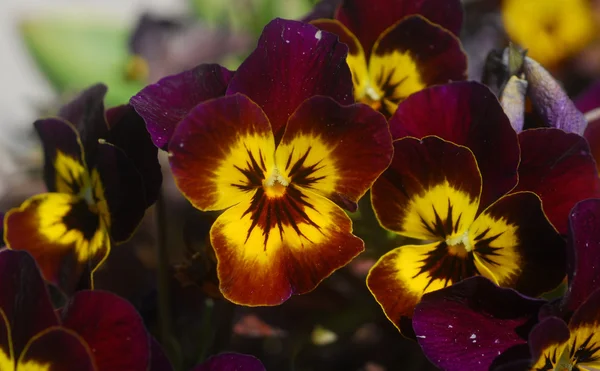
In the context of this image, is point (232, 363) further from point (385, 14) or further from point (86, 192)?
point (385, 14)

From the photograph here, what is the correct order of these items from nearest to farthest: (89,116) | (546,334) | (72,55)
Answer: (546,334) < (89,116) < (72,55)

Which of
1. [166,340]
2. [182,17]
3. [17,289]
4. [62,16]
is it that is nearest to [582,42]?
[182,17]

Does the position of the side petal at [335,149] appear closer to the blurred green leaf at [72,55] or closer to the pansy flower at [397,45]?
the pansy flower at [397,45]

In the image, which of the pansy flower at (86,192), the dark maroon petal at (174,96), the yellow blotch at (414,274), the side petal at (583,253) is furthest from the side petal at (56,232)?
the side petal at (583,253)

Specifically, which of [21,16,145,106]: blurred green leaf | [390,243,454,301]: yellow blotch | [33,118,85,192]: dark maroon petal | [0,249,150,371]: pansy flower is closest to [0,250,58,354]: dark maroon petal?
[0,249,150,371]: pansy flower

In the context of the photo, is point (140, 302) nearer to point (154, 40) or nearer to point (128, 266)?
point (128, 266)

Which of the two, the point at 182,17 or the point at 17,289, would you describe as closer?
the point at 17,289

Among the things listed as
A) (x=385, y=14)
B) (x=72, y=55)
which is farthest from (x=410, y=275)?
(x=72, y=55)

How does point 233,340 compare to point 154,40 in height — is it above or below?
below
